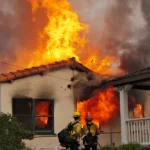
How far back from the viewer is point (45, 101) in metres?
18.3

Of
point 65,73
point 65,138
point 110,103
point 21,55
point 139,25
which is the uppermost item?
point 139,25

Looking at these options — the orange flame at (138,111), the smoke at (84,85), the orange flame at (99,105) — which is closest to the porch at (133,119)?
the smoke at (84,85)

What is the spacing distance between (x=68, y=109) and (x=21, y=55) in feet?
19.7

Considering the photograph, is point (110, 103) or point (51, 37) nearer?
point (110, 103)

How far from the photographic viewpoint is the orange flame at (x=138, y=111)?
816 inches

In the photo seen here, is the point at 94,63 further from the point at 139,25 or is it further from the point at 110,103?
the point at 139,25

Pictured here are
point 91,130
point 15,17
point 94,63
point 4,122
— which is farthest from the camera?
point 15,17

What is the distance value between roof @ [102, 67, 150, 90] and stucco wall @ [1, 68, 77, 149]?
1.78 m

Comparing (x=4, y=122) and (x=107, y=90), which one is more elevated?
(x=107, y=90)

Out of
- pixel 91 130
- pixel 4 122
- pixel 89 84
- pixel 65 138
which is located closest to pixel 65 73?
pixel 89 84

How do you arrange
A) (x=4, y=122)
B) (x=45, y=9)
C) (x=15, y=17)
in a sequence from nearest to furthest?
(x=4, y=122) → (x=45, y=9) → (x=15, y=17)

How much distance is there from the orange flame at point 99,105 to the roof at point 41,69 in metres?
1.21

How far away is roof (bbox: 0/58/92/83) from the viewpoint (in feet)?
55.8

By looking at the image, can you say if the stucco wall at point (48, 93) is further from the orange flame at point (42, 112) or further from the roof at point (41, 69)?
the orange flame at point (42, 112)
